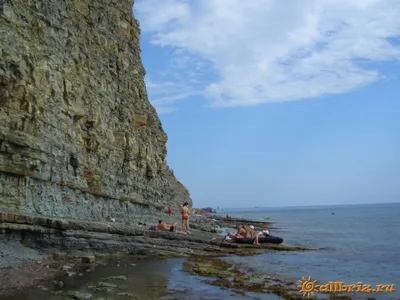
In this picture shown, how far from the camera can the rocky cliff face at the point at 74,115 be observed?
1566cm

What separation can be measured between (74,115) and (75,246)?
25.1 feet

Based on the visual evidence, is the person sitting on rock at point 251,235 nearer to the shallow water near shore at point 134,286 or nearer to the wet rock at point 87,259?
the shallow water near shore at point 134,286

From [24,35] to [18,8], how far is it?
3.52 ft

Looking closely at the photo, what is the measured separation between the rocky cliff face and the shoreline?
110 centimetres

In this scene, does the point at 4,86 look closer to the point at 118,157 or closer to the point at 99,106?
the point at 99,106

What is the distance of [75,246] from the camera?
15969 mm

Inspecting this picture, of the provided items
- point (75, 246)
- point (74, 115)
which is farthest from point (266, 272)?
point (74, 115)

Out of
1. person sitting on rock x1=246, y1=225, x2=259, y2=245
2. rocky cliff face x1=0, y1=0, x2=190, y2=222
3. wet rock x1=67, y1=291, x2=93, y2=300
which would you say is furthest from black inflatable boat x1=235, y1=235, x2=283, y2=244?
wet rock x1=67, y1=291, x2=93, y2=300

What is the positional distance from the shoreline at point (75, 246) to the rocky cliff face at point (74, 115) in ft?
3.60

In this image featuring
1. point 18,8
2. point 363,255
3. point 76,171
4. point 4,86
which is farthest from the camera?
point 363,255

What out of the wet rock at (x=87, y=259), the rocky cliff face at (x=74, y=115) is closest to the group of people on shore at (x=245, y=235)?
the rocky cliff face at (x=74, y=115)

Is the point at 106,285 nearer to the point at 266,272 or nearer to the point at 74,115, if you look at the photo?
the point at 266,272

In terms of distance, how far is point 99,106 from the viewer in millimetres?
24797

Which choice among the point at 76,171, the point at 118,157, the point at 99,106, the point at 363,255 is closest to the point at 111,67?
the point at 99,106
